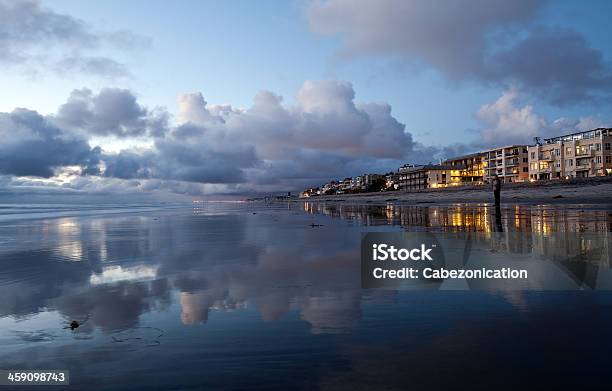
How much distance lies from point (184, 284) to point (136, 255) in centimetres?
540

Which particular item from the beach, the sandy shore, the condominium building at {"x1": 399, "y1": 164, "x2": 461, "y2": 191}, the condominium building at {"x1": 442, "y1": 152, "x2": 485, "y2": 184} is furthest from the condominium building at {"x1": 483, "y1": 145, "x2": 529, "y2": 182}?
the beach

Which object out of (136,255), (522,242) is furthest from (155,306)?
(522,242)

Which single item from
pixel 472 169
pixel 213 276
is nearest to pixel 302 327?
pixel 213 276

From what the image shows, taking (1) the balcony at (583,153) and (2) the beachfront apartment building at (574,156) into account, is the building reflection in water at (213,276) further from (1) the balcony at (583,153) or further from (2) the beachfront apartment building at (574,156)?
(1) the balcony at (583,153)

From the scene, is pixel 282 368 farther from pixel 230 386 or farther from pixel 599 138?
pixel 599 138

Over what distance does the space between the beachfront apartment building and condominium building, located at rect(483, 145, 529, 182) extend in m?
4.61

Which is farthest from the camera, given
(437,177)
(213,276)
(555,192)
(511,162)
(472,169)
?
(472,169)

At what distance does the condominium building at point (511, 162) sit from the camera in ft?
361

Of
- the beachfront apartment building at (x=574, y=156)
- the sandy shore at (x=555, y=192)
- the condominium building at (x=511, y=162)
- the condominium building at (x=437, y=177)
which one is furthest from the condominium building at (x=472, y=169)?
the sandy shore at (x=555, y=192)

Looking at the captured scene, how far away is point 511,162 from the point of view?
11300cm

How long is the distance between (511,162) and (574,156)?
74.6 feet

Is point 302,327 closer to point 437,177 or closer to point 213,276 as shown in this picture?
point 213,276

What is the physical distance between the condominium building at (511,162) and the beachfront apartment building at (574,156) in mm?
4613

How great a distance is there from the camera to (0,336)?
17.6 feet
